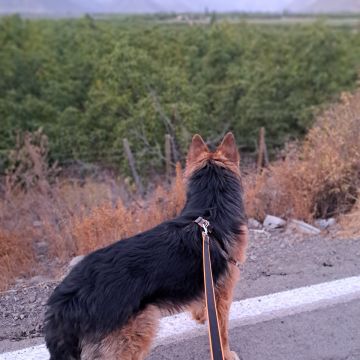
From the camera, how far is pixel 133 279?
279cm

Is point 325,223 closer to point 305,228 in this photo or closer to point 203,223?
point 305,228

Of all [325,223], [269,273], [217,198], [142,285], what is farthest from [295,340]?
[325,223]

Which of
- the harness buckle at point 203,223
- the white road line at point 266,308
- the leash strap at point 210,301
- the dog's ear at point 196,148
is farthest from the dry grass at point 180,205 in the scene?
the leash strap at point 210,301

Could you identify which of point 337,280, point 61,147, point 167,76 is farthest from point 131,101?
point 337,280

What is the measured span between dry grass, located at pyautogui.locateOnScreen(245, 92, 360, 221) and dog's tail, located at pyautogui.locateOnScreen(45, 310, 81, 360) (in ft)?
12.0

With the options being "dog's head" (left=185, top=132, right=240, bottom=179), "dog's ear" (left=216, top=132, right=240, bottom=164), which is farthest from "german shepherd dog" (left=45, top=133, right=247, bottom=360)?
"dog's ear" (left=216, top=132, right=240, bottom=164)

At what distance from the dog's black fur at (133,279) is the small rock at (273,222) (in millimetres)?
2322

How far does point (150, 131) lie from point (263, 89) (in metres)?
7.62

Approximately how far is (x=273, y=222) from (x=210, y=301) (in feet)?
10.4

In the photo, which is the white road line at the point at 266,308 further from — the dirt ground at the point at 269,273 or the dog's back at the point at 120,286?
the dog's back at the point at 120,286

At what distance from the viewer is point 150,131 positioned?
50.7 ft

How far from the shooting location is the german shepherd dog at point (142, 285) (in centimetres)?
268

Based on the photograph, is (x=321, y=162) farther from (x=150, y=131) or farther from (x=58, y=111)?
(x=58, y=111)

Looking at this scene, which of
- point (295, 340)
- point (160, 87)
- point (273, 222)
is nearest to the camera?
point (295, 340)
